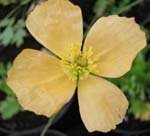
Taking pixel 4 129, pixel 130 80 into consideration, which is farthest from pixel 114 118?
pixel 4 129

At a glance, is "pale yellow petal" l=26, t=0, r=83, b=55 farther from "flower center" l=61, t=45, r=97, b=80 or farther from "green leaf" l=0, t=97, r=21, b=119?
"green leaf" l=0, t=97, r=21, b=119

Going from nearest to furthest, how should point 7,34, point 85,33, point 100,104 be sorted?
point 100,104 → point 85,33 → point 7,34

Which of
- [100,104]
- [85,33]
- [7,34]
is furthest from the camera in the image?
[7,34]

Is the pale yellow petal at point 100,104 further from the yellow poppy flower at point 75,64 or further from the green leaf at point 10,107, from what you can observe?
the green leaf at point 10,107

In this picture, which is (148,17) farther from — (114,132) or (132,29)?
(132,29)

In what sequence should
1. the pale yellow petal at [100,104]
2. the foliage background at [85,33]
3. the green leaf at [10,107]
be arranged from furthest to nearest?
1. the green leaf at [10,107]
2. the foliage background at [85,33]
3. the pale yellow petal at [100,104]

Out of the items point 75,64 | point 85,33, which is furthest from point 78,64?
point 85,33

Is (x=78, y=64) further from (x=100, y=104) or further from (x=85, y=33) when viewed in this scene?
(x=85, y=33)

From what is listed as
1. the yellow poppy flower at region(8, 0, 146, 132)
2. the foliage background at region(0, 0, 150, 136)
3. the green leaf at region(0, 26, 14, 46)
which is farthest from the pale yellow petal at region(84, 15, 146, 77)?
the green leaf at region(0, 26, 14, 46)

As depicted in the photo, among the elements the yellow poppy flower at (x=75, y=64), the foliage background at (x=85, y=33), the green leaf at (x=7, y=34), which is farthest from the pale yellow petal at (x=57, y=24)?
the green leaf at (x=7, y=34)
